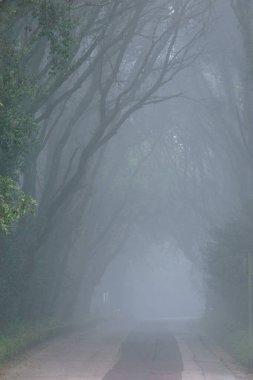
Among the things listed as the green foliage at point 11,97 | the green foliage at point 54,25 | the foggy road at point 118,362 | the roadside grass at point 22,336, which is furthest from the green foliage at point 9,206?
the roadside grass at point 22,336

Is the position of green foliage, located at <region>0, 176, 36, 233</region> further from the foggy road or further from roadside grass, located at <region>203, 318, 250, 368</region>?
roadside grass, located at <region>203, 318, 250, 368</region>

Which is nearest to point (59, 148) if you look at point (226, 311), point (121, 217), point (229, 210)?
point (226, 311)

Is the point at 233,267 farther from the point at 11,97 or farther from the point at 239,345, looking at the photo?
the point at 11,97

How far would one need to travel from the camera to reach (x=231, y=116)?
136ft

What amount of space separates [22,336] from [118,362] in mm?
5070

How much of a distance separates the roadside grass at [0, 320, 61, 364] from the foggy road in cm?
32

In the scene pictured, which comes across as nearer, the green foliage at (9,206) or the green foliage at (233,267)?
the green foliage at (9,206)

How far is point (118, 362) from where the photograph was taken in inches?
922

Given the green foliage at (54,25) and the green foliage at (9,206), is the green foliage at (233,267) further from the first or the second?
the green foliage at (9,206)

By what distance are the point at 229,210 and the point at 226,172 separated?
409 centimetres

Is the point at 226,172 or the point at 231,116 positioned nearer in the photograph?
the point at 231,116

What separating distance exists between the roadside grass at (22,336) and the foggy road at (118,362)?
324mm

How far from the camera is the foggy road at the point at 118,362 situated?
19.8m

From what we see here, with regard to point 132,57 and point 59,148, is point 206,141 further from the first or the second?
point 59,148
